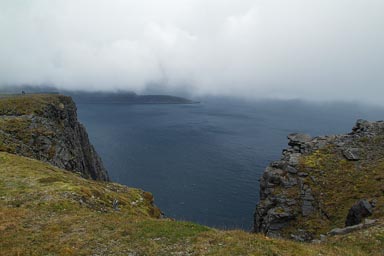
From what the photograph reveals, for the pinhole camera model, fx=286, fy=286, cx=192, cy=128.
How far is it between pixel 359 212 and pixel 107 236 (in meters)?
30.4

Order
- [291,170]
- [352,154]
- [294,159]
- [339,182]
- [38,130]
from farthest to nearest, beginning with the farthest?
[38,130], [294,159], [352,154], [291,170], [339,182]

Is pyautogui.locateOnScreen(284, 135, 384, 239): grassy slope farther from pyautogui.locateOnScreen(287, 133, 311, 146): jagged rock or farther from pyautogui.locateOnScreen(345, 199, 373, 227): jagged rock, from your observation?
pyautogui.locateOnScreen(287, 133, 311, 146): jagged rock

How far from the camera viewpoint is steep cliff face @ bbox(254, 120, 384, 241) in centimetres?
4203

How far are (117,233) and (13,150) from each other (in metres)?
44.7

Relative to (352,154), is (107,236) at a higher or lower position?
lower

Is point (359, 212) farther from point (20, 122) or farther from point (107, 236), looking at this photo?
point (20, 122)

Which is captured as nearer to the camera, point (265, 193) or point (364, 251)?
point (364, 251)

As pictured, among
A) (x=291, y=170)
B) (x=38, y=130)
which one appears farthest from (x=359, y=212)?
(x=38, y=130)

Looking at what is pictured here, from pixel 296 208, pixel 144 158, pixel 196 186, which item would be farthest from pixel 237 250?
pixel 144 158

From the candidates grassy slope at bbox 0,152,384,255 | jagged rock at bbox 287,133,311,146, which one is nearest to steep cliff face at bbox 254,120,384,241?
jagged rock at bbox 287,133,311,146

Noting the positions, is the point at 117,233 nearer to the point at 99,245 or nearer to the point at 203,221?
the point at 99,245

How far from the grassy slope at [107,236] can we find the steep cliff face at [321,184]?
1764 cm

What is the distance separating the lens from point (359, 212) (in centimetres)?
3528

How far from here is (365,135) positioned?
56812 mm
